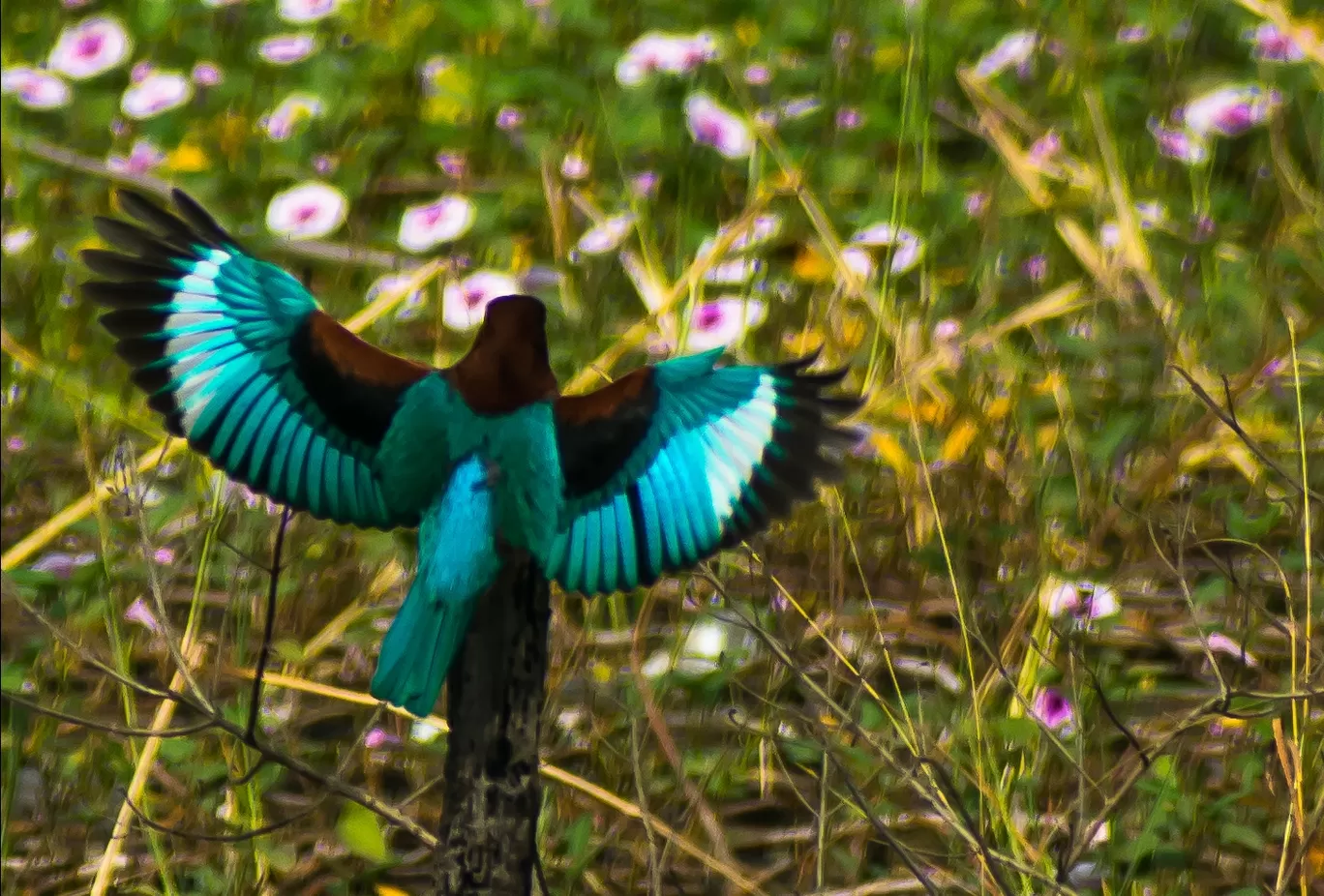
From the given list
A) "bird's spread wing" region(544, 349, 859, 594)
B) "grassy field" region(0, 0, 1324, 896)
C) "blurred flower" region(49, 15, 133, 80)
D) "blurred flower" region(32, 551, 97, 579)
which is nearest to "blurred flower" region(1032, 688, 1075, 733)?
"grassy field" region(0, 0, 1324, 896)

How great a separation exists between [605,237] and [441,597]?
112 centimetres

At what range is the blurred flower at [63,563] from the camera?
5.40 ft

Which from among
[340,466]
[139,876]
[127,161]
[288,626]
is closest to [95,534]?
[288,626]

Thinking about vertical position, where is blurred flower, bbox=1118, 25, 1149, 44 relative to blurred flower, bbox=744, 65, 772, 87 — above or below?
below

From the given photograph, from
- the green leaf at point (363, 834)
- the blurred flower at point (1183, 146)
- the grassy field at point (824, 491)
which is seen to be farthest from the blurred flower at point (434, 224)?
the blurred flower at point (1183, 146)

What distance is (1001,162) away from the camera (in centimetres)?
219

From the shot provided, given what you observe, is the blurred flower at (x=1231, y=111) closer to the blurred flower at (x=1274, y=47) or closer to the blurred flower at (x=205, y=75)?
the blurred flower at (x=1274, y=47)

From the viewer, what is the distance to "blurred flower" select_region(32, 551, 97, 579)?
5.40 ft

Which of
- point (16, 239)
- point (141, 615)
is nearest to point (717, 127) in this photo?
point (16, 239)

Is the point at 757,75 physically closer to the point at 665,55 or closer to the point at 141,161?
the point at 665,55

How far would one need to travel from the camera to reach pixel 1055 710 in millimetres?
1446

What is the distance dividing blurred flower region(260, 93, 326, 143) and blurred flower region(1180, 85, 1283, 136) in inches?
40.2

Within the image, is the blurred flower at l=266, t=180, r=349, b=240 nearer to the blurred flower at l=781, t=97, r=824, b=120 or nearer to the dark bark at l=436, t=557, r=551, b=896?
the blurred flower at l=781, t=97, r=824, b=120

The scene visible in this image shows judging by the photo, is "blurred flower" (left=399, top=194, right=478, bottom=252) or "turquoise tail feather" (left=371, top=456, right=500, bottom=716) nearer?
"turquoise tail feather" (left=371, top=456, right=500, bottom=716)
